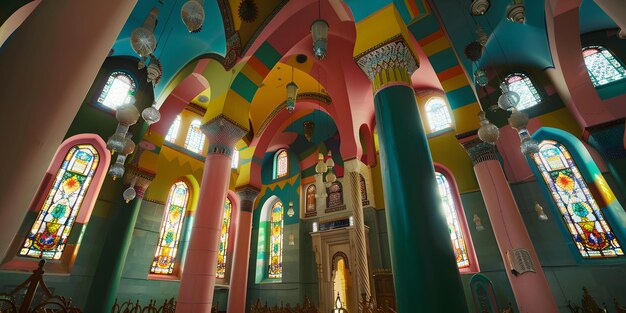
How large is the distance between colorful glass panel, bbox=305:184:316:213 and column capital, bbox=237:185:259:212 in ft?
9.58

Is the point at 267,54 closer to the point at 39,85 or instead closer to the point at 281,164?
the point at 39,85

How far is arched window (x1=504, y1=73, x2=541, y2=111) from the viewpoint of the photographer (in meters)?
7.68

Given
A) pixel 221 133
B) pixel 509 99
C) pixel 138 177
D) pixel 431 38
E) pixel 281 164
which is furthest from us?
pixel 281 164

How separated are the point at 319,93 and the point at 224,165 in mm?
5306

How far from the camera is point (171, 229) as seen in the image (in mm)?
9594

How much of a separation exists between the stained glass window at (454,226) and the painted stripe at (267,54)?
19.0ft

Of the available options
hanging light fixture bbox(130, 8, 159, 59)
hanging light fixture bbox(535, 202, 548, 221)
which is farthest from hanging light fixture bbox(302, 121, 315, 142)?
hanging light fixture bbox(130, 8, 159, 59)

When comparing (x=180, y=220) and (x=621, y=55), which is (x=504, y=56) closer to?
(x=621, y=55)

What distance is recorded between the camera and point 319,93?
9.58 metres

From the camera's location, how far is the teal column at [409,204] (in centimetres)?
216

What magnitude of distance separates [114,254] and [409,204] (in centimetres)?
734

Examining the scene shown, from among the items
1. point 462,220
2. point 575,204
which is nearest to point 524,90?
point 575,204

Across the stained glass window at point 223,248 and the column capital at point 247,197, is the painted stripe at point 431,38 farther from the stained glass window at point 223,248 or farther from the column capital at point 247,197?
the stained glass window at point 223,248

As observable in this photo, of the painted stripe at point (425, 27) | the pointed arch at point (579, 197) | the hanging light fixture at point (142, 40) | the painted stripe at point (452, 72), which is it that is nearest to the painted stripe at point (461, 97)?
the painted stripe at point (452, 72)
